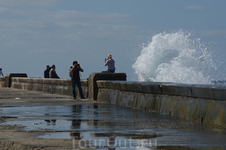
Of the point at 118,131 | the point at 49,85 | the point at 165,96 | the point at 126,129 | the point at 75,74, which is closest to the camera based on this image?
the point at 118,131

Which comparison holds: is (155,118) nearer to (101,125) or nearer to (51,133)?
(101,125)

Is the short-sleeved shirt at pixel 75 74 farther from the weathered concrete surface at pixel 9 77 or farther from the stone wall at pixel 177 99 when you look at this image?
the weathered concrete surface at pixel 9 77

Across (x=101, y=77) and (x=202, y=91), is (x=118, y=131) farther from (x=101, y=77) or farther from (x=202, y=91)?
(x=101, y=77)

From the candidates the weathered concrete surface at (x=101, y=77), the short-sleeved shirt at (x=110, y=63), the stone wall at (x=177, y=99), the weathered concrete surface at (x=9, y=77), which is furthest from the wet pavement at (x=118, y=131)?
the weathered concrete surface at (x=9, y=77)

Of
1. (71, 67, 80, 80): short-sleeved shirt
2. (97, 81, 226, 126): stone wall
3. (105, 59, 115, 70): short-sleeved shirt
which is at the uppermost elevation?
(105, 59, 115, 70): short-sleeved shirt

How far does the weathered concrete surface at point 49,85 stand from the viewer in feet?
64.6

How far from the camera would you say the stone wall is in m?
8.03

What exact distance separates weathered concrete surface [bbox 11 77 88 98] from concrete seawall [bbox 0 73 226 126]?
1952mm

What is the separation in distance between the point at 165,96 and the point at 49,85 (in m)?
13.6

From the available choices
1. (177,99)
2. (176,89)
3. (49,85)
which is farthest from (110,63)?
(177,99)

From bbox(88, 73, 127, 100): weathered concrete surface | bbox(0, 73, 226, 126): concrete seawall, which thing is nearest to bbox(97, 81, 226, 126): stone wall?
bbox(0, 73, 226, 126): concrete seawall

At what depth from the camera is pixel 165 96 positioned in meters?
10.3

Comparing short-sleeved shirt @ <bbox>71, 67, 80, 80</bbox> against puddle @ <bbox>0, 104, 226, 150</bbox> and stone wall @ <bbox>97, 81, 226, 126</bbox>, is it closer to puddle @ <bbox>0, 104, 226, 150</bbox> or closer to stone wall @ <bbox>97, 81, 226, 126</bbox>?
stone wall @ <bbox>97, 81, 226, 126</bbox>

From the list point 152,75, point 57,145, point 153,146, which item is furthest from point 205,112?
point 152,75
